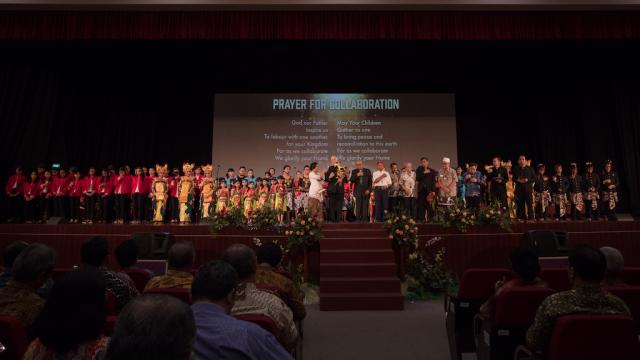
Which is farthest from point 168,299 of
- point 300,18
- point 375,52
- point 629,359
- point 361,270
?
point 375,52

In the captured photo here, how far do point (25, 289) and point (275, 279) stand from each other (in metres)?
1.50

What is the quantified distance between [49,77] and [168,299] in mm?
12012

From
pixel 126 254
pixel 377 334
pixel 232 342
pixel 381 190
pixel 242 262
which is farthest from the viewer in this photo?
pixel 381 190

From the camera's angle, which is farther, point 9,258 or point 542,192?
point 542,192

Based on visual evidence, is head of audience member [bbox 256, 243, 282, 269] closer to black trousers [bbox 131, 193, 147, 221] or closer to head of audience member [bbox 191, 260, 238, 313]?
head of audience member [bbox 191, 260, 238, 313]

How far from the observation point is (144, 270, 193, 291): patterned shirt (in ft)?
8.68

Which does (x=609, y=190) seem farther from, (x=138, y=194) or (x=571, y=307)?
(x=138, y=194)

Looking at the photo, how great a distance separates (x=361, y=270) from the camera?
→ 6.27 meters

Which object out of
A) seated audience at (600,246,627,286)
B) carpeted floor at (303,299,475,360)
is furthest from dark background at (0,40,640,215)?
seated audience at (600,246,627,286)

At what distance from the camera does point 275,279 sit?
3.03 metres

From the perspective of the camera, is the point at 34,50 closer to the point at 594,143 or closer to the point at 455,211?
the point at 455,211

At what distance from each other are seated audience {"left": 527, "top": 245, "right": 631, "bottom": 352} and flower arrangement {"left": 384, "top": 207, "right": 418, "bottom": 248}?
4.65m

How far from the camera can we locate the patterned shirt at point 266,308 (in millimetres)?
2133

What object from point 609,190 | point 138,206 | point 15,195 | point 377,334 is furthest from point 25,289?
point 609,190
